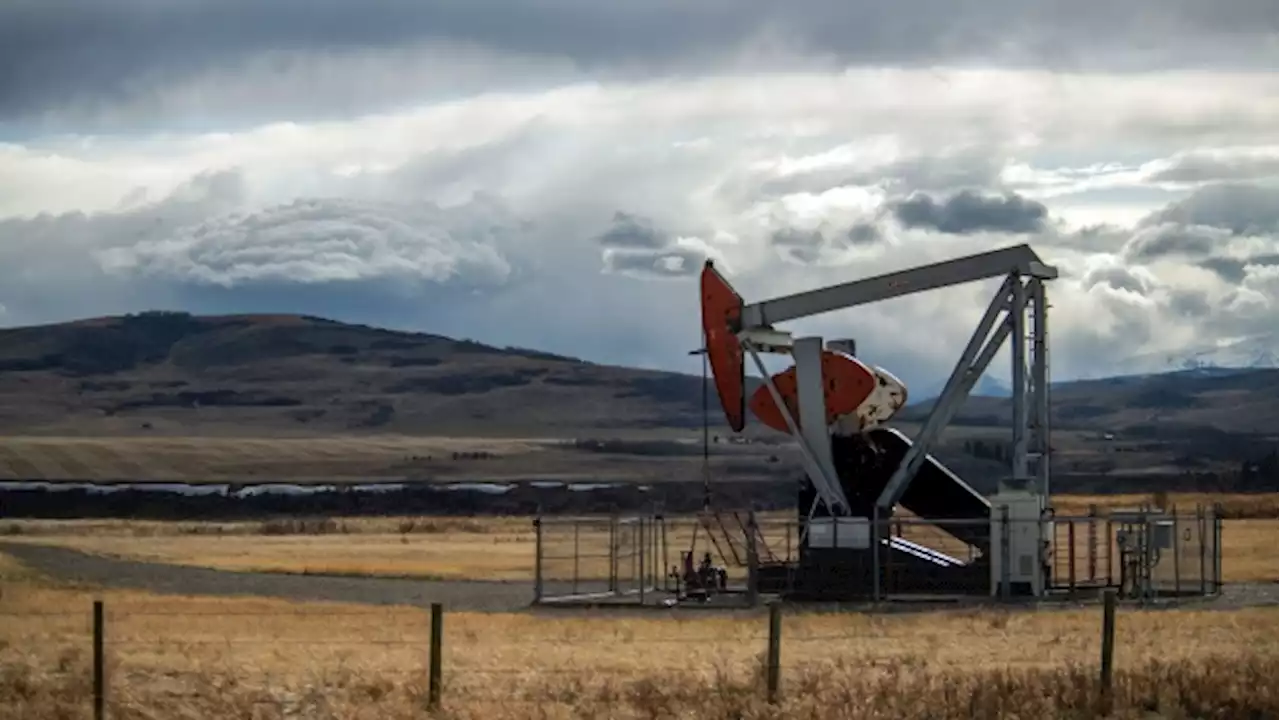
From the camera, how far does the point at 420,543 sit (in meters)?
58.5

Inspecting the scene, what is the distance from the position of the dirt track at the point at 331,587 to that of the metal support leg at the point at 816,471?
8.98ft

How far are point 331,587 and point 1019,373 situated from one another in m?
13.5

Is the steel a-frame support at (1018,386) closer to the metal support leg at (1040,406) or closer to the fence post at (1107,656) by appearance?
the metal support leg at (1040,406)

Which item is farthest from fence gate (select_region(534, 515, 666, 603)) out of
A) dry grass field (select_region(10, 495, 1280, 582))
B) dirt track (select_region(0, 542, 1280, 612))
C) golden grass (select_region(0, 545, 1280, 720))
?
golden grass (select_region(0, 545, 1280, 720))

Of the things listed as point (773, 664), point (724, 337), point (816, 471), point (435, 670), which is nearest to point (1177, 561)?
point (816, 471)

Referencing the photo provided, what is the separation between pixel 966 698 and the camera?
16859 mm

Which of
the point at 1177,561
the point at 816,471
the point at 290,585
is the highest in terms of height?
the point at 816,471

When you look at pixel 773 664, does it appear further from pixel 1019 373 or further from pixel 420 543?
pixel 420 543

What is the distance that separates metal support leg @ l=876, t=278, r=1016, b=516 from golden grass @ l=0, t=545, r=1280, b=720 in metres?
3.91

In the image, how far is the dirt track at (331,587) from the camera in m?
33.0

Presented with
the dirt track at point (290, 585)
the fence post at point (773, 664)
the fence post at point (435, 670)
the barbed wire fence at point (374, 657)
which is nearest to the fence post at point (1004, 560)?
the barbed wire fence at point (374, 657)

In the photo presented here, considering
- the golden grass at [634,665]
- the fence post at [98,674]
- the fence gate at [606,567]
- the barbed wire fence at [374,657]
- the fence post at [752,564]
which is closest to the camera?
the fence post at [98,674]

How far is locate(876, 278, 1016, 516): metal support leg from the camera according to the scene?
107 feet

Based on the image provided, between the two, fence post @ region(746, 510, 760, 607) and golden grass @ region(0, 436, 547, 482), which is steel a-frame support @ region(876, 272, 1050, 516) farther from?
golden grass @ region(0, 436, 547, 482)
